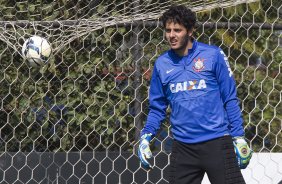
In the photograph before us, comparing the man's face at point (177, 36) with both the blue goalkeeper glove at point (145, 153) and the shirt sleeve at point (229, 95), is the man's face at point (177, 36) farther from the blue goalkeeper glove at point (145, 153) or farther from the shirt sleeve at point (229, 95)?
the blue goalkeeper glove at point (145, 153)

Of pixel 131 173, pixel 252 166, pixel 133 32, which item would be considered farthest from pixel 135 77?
pixel 252 166

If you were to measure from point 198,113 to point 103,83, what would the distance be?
1.34m

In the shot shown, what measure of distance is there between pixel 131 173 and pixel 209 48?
131 centimetres

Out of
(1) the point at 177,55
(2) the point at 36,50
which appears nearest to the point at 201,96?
(1) the point at 177,55

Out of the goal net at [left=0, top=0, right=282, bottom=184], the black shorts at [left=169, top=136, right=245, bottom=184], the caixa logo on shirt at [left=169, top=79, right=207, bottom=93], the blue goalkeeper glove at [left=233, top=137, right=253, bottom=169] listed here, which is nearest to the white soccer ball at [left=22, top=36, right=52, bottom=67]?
the goal net at [left=0, top=0, right=282, bottom=184]

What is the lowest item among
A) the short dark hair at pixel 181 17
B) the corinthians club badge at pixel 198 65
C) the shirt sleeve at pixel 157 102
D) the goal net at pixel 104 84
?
the goal net at pixel 104 84

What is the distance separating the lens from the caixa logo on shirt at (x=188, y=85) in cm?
344

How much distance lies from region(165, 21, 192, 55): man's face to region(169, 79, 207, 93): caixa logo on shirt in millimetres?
166

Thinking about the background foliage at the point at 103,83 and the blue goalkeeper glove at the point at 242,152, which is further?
the background foliage at the point at 103,83

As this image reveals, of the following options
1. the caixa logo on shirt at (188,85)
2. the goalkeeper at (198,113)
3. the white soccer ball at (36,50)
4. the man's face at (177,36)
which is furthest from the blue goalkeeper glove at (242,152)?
the white soccer ball at (36,50)

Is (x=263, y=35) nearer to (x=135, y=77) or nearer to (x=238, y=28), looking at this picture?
(x=238, y=28)

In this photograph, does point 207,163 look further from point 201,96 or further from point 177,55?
point 177,55

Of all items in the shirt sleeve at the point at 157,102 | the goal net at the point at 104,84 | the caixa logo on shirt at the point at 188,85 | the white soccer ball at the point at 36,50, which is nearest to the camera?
the caixa logo on shirt at the point at 188,85

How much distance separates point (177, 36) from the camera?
3.48m
